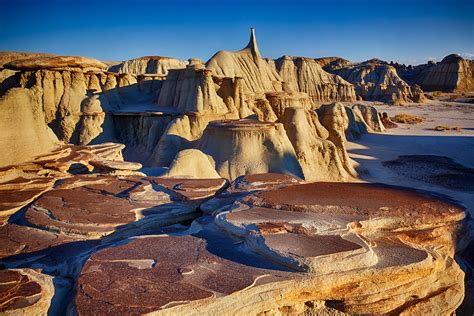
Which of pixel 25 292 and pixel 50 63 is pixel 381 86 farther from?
pixel 25 292

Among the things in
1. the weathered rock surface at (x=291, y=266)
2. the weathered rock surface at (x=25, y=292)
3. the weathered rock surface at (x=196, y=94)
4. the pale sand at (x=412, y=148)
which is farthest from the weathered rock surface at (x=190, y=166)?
the pale sand at (x=412, y=148)

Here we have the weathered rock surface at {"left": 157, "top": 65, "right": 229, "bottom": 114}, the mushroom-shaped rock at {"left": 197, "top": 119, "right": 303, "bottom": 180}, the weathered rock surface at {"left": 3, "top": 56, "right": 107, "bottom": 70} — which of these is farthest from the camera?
the weathered rock surface at {"left": 3, "top": 56, "right": 107, "bottom": 70}

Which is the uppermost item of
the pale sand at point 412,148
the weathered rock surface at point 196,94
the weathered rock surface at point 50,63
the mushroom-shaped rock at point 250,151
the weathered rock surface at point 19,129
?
the weathered rock surface at point 50,63

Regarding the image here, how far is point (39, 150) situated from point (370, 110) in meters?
24.2

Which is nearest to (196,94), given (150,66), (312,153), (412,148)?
(312,153)

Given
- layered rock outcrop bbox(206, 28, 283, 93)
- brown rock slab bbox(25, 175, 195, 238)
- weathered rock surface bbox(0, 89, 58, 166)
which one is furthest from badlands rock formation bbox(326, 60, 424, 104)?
brown rock slab bbox(25, 175, 195, 238)

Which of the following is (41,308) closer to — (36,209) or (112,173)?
(36,209)

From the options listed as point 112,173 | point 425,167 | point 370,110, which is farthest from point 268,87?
point 112,173

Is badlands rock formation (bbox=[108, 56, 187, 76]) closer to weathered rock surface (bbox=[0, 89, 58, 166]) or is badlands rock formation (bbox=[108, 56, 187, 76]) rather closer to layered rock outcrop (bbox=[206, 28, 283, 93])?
layered rock outcrop (bbox=[206, 28, 283, 93])

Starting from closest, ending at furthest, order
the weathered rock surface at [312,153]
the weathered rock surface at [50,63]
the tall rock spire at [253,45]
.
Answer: the weathered rock surface at [312,153]
the weathered rock surface at [50,63]
the tall rock spire at [253,45]

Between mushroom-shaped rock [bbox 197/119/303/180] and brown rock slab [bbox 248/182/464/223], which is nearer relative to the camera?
brown rock slab [bbox 248/182/464/223]

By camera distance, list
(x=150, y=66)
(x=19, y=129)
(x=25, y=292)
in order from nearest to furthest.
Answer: (x=25, y=292) → (x=19, y=129) → (x=150, y=66)

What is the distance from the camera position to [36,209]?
378cm

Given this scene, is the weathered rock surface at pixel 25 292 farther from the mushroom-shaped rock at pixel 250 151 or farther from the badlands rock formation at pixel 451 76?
the badlands rock formation at pixel 451 76
